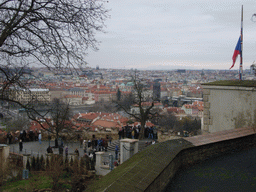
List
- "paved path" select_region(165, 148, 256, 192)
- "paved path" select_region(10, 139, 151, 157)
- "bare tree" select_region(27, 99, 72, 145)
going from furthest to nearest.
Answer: "paved path" select_region(10, 139, 151, 157)
"bare tree" select_region(27, 99, 72, 145)
"paved path" select_region(165, 148, 256, 192)

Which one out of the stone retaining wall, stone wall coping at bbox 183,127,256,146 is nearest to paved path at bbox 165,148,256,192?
the stone retaining wall

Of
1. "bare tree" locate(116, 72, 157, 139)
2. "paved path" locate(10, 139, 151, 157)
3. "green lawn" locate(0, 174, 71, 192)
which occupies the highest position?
"bare tree" locate(116, 72, 157, 139)

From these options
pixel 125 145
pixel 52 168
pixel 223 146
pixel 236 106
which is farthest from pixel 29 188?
pixel 236 106

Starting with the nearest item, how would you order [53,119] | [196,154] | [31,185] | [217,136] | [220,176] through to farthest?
[220,176], [196,154], [217,136], [31,185], [53,119]

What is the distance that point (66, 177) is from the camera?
31.9 feet

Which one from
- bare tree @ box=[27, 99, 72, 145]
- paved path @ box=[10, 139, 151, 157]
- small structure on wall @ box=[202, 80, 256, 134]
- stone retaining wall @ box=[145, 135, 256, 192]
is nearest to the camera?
stone retaining wall @ box=[145, 135, 256, 192]

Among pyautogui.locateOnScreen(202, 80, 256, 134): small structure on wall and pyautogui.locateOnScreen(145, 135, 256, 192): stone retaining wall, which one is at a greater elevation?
pyautogui.locateOnScreen(202, 80, 256, 134): small structure on wall

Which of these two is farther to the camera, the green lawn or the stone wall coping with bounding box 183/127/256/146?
the green lawn

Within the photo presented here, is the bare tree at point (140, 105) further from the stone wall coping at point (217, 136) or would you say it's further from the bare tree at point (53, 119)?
the stone wall coping at point (217, 136)

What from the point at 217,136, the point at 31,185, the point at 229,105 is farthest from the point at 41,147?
the point at 217,136

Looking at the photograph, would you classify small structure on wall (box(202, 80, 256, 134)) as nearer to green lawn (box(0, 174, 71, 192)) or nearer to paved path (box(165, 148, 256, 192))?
paved path (box(165, 148, 256, 192))

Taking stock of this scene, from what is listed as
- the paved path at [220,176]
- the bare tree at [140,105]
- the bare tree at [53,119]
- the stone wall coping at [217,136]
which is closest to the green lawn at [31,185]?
the bare tree at [53,119]

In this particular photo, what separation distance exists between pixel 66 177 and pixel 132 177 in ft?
23.1

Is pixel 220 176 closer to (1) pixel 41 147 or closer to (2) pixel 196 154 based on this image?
(2) pixel 196 154
